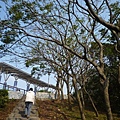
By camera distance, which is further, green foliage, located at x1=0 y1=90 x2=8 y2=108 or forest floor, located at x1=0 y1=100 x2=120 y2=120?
green foliage, located at x1=0 y1=90 x2=8 y2=108

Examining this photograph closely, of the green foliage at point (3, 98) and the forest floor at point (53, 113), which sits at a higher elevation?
the green foliage at point (3, 98)

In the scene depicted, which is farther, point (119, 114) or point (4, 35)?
point (119, 114)

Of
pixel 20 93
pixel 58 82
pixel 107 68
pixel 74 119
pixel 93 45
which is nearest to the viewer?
pixel 74 119

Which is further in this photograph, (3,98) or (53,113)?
(53,113)

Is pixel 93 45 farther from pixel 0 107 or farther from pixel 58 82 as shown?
pixel 58 82

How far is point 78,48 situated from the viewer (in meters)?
17.4

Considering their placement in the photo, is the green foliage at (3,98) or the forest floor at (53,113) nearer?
the forest floor at (53,113)

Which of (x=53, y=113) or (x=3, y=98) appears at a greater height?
(x=3, y=98)

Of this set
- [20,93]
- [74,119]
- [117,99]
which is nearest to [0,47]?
[74,119]

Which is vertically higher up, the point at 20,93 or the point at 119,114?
the point at 20,93

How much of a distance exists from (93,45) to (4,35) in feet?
23.4

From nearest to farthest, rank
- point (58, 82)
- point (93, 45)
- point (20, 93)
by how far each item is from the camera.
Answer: point (93, 45) → point (20, 93) → point (58, 82)

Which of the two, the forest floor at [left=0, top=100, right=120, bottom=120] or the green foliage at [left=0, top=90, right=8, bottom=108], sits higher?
the green foliage at [left=0, top=90, right=8, bottom=108]

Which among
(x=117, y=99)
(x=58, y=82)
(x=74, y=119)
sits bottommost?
(x=74, y=119)
